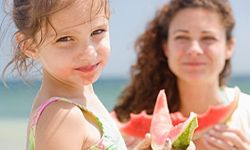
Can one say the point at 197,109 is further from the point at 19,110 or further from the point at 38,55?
the point at 19,110

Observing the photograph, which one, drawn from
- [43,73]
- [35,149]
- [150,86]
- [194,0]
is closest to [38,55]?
[43,73]

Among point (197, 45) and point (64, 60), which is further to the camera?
point (197, 45)

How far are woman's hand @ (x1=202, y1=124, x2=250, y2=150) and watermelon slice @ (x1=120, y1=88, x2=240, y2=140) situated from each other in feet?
0.58

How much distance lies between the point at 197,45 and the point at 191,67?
124mm

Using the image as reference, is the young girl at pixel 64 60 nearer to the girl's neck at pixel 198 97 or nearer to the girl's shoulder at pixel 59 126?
the girl's shoulder at pixel 59 126

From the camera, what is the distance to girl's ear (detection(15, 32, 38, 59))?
2049 mm

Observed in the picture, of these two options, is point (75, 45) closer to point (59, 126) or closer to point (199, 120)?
point (59, 126)

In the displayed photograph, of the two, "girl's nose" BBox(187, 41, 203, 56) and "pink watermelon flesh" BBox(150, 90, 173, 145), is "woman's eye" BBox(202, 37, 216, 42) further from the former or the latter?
"pink watermelon flesh" BBox(150, 90, 173, 145)

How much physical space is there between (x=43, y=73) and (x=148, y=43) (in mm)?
1940

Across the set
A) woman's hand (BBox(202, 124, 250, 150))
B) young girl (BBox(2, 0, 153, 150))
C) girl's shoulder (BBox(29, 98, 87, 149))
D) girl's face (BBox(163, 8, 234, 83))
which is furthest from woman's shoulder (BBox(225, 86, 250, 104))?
girl's shoulder (BBox(29, 98, 87, 149))

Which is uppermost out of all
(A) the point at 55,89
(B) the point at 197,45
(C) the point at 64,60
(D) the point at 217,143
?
(C) the point at 64,60

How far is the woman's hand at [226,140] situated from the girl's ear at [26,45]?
4.52ft

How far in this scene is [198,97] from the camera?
147 inches

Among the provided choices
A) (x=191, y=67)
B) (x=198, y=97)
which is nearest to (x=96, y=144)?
(x=191, y=67)
